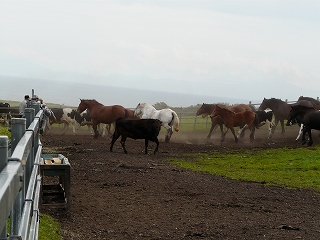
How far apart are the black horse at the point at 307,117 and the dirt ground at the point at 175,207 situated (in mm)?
10536

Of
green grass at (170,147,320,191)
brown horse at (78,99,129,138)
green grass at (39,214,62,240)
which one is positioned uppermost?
brown horse at (78,99,129,138)

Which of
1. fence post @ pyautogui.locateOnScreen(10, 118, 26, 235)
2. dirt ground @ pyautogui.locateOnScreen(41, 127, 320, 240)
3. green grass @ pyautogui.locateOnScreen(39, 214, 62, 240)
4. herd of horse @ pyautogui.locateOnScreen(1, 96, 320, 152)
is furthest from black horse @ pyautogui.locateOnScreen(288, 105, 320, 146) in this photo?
fence post @ pyautogui.locateOnScreen(10, 118, 26, 235)

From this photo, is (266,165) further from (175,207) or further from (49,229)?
(49,229)

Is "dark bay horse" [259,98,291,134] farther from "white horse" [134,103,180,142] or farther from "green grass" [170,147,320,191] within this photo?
"green grass" [170,147,320,191]

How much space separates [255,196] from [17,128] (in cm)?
839

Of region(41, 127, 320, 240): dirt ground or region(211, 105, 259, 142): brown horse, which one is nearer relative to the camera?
region(41, 127, 320, 240): dirt ground

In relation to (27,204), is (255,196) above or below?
below

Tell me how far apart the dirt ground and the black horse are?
34.6 feet

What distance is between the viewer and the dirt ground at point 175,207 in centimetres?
768

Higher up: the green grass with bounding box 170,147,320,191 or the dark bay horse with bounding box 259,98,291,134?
the dark bay horse with bounding box 259,98,291,134

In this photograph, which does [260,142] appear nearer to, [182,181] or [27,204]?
[182,181]

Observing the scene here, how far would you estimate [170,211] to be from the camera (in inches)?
354

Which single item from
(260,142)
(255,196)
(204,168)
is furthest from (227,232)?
(260,142)

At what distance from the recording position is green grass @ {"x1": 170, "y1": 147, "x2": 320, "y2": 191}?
13711 mm
